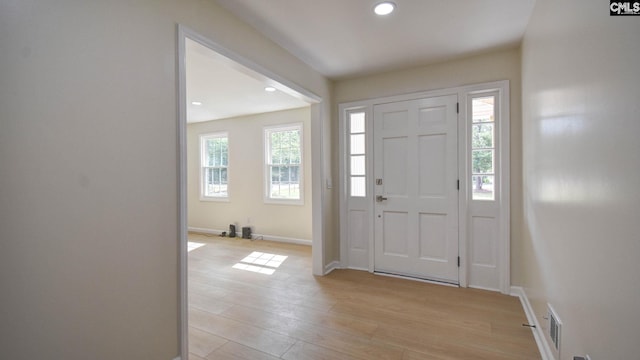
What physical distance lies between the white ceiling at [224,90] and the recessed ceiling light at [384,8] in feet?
3.72

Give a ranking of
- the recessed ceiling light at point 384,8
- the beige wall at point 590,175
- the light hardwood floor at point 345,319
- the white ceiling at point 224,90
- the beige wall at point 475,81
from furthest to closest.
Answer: the beige wall at point 475,81, the white ceiling at point 224,90, the recessed ceiling light at point 384,8, the light hardwood floor at point 345,319, the beige wall at point 590,175

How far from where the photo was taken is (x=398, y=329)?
7.63 ft

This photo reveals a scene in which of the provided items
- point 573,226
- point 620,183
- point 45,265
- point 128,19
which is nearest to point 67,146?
point 45,265

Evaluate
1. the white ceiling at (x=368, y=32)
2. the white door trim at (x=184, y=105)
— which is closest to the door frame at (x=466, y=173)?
the white ceiling at (x=368, y=32)

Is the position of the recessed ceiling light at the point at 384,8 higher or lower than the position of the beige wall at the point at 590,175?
higher

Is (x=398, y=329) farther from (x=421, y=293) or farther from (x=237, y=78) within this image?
(x=237, y=78)

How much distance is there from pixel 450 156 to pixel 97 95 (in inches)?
127

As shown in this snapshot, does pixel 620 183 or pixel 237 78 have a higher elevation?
pixel 237 78

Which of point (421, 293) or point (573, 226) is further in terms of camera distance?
point (421, 293)

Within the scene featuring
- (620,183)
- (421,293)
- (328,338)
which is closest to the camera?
(620,183)

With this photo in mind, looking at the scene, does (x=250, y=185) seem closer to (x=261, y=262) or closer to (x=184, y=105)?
(x=261, y=262)

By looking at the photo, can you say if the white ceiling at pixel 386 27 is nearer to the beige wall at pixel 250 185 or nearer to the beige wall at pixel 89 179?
the beige wall at pixel 89 179

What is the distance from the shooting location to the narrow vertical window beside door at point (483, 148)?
310 centimetres

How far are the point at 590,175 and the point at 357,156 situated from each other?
2.73 metres
